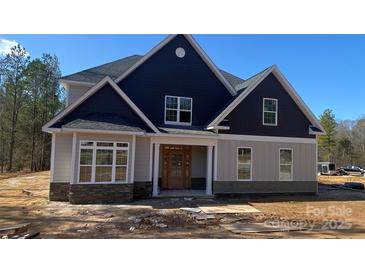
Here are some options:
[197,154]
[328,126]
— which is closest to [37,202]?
[197,154]

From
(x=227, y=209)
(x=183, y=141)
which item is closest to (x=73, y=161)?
(x=183, y=141)

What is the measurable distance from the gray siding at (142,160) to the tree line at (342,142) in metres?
45.3

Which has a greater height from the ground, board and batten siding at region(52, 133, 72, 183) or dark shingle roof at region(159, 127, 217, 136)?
dark shingle roof at region(159, 127, 217, 136)

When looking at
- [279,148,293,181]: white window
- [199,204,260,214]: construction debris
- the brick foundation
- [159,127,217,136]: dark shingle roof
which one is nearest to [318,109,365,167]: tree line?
[279,148,293,181]: white window

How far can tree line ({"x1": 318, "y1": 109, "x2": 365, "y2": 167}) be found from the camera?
163 feet

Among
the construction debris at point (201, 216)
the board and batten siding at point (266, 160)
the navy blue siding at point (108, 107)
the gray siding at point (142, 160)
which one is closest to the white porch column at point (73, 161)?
the navy blue siding at point (108, 107)

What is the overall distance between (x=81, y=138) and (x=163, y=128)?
4.11 meters

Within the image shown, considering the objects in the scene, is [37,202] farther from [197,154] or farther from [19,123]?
[19,123]

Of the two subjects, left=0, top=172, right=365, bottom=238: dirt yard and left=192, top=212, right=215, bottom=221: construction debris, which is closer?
left=0, top=172, right=365, bottom=238: dirt yard

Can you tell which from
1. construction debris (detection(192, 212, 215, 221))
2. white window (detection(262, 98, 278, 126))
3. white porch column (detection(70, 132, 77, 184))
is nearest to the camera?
construction debris (detection(192, 212, 215, 221))

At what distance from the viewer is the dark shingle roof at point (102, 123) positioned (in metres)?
11.0

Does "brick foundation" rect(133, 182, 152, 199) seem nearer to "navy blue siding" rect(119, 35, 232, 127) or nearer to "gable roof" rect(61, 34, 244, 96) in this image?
"navy blue siding" rect(119, 35, 232, 127)

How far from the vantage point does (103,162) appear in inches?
449

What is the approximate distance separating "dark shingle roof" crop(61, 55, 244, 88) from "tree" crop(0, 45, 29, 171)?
16.2 metres
